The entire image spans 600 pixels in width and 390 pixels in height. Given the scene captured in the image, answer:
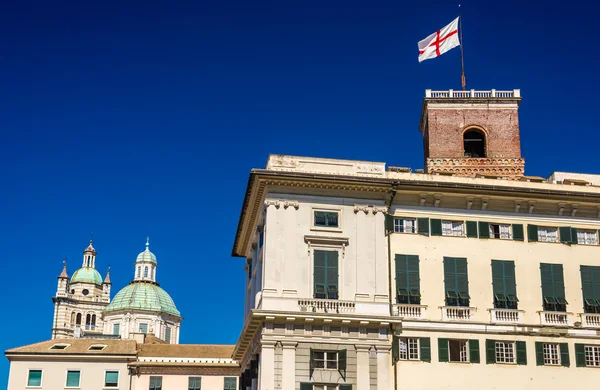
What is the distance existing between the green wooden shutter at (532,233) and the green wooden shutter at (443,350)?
25.7 ft

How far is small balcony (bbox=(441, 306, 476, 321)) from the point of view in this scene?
142 ft

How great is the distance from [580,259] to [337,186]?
14.4 metres

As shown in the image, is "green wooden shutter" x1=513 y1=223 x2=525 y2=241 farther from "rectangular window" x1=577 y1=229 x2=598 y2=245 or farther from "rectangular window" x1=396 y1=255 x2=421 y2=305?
→ "rectangular window" x1=396 y1=255 x2=421 y2=305

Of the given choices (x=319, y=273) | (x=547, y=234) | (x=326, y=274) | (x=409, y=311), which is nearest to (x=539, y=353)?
(x=547, y=234)

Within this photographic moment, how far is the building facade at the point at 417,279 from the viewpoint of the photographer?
41344 millimetres

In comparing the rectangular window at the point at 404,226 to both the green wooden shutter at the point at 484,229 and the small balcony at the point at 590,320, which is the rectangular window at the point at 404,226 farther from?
the small balcony at the point at 590,320

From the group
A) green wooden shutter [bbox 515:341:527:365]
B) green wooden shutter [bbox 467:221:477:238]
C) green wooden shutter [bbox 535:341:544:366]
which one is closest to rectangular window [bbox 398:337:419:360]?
green wooden shutter [bbox 515:341:527:365]

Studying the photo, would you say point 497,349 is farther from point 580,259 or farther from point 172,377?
point 172,377

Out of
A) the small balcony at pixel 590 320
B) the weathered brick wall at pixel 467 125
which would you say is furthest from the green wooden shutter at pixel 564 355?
the weathered brick wall at pixel 467 125

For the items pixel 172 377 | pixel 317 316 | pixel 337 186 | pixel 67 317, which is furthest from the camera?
pixel 67 317

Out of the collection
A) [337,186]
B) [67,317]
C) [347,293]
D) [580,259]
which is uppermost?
[67,317]

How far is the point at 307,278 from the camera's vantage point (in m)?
42.3

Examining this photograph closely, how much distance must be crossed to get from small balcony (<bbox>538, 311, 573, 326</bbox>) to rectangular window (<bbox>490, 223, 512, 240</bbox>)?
14.8 feet

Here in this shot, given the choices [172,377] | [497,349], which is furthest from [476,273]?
[172,377]
